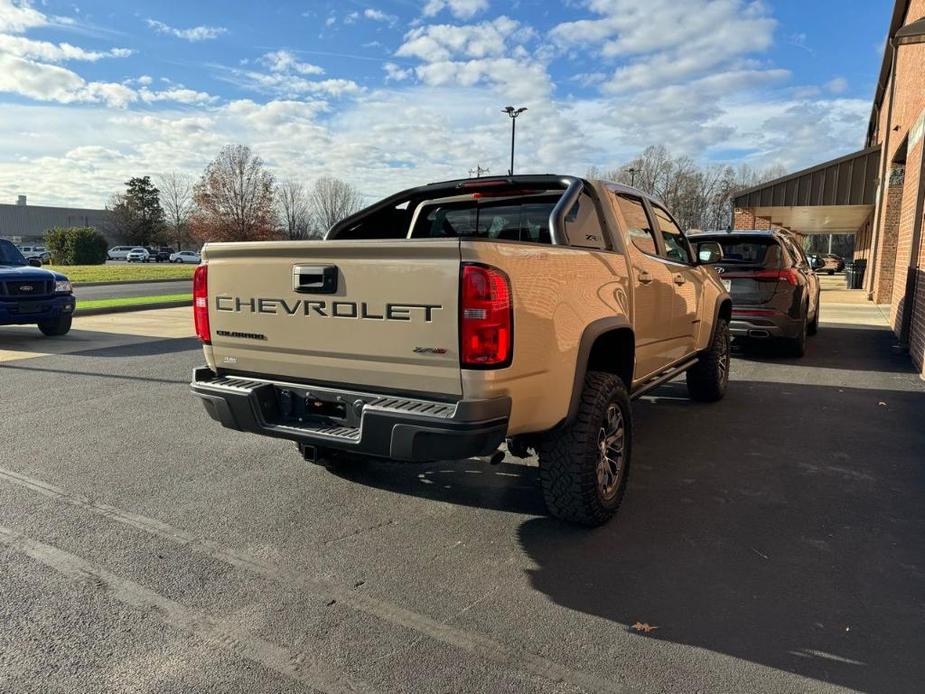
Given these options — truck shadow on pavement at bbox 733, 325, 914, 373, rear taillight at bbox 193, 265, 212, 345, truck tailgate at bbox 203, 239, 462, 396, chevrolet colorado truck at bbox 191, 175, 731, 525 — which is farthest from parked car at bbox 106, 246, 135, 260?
chevrolet colorado truck at bbox 191, 175, 731, 525

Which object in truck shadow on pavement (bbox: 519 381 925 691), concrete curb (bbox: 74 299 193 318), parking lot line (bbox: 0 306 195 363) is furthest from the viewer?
concrete curb (bbox: 74 299 193 318)

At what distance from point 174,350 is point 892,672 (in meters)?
9.52

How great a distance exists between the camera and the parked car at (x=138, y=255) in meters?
58.2

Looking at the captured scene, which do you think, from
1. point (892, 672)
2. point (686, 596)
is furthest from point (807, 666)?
point (686, 596)

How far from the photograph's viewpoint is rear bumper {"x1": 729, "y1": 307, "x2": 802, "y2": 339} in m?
8.87

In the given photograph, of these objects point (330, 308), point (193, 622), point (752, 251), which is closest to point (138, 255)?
point (752, 251)

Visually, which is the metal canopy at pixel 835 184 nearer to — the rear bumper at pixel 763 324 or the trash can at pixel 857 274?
the trash can at pixel 857 274

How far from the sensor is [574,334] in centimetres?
346

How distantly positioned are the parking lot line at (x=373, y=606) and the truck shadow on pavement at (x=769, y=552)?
1.52ft

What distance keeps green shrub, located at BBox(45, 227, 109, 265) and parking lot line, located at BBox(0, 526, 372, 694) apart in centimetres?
4513

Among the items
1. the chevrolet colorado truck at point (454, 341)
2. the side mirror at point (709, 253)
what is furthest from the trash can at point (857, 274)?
the chevrolet colorado truck at point (454, 341)

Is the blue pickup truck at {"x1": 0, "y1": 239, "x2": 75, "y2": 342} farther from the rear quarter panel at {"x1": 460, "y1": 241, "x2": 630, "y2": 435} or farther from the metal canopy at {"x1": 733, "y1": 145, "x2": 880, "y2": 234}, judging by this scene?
the metal canopy at {"x1": 733, "y1": 145, "x2": 880, "y2": 234}

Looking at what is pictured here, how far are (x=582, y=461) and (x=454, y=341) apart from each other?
1060mm

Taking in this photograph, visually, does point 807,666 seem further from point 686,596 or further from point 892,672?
point 686,596
